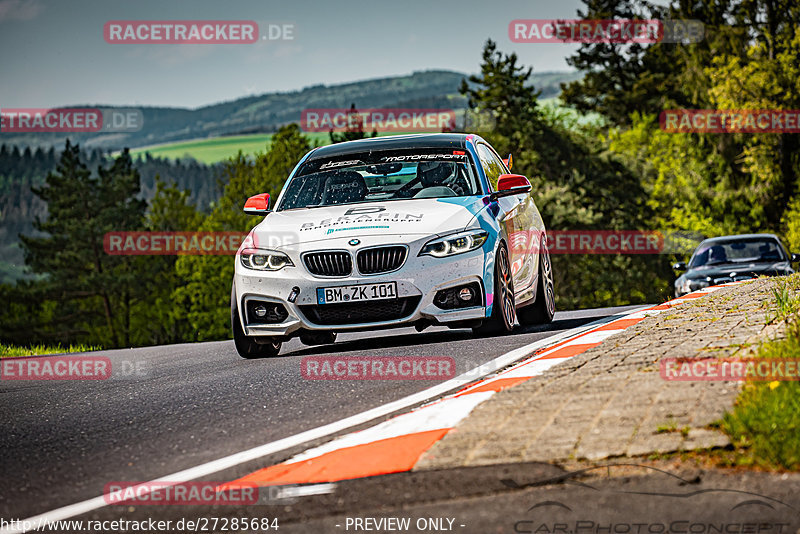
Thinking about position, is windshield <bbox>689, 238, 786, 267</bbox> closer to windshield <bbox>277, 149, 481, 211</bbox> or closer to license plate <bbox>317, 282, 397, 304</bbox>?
windshield <bbox>277, 149, 481, 211</bbox>

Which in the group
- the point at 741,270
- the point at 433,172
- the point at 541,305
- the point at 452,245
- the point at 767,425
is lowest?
the point at 741,270

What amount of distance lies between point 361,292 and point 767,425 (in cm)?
467

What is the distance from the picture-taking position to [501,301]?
29.2 feet

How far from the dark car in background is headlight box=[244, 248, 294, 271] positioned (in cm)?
990

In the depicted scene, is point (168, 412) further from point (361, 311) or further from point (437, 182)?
point (437, 182)

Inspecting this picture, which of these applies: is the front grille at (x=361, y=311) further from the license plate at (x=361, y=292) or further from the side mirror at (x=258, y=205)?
the side mirror at (x=258, y=205)

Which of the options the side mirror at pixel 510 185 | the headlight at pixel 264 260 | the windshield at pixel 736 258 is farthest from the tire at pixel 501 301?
the windshield at pixel 736 258

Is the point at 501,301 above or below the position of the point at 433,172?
below

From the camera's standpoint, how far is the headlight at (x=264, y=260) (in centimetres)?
866

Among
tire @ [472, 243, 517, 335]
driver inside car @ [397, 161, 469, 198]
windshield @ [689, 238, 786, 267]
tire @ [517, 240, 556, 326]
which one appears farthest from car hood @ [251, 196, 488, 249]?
windshield @ [689, 238, 786, 267]

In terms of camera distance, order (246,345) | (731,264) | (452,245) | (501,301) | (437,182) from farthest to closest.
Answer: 1. (731,264)
2. (437,182)
3. (246,345)
4. (501,301)
5. (452,245)

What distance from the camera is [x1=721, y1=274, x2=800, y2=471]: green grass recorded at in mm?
3891

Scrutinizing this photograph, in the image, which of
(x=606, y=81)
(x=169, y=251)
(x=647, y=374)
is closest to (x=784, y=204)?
(x=606, y=81)

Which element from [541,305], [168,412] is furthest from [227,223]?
[168,412]
